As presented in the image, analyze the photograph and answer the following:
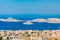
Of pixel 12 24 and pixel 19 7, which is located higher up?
pixel 19 7

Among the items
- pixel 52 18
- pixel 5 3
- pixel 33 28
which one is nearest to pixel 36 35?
pixel 33 28

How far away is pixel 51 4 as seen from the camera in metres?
2.58

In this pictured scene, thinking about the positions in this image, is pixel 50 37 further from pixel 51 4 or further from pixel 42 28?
pixel 51 4

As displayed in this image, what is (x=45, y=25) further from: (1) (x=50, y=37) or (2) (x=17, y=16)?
(2) (x=17, y=16)

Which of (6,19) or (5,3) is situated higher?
(5,3)

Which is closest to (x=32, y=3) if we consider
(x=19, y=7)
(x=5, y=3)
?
(x=19, y=7)

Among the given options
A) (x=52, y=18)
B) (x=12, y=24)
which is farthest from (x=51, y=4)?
(x=12, y=24)

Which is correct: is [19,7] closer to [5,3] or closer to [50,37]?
[5,3]

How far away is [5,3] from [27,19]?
34 centimetres

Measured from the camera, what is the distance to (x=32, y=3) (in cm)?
257

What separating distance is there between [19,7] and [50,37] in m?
0.54

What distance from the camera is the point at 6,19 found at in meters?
2.54

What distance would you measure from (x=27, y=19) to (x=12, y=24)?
0.20 metres

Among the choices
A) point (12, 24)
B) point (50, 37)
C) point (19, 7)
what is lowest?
point (50, 37)
